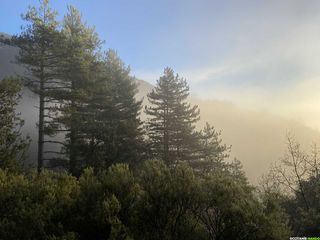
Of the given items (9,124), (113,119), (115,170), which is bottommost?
(115,170)

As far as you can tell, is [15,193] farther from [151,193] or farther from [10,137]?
[10,137]

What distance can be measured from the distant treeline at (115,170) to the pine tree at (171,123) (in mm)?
97

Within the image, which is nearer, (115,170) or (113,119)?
(115,170)

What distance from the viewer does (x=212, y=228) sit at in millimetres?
13812

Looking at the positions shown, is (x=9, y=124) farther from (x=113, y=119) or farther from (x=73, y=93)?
(x=113, y=119)

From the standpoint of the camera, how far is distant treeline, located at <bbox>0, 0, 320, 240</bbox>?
13273 mm

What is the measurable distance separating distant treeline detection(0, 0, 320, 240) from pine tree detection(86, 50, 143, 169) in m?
0.10

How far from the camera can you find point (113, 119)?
3328 centimetres

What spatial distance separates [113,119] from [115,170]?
1884 cm

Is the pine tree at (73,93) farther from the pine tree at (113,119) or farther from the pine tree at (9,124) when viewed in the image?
the pine tree at (9,124)

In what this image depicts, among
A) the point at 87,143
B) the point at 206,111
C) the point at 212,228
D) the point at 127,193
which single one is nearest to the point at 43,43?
the point at 87,143

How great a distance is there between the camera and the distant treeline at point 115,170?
43.5 feet

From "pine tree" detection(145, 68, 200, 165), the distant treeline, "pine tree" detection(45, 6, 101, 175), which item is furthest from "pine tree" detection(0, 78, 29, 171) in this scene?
"pine tree" detection(145, 68, 200, 165)

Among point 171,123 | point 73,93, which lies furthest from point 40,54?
point 171,123
